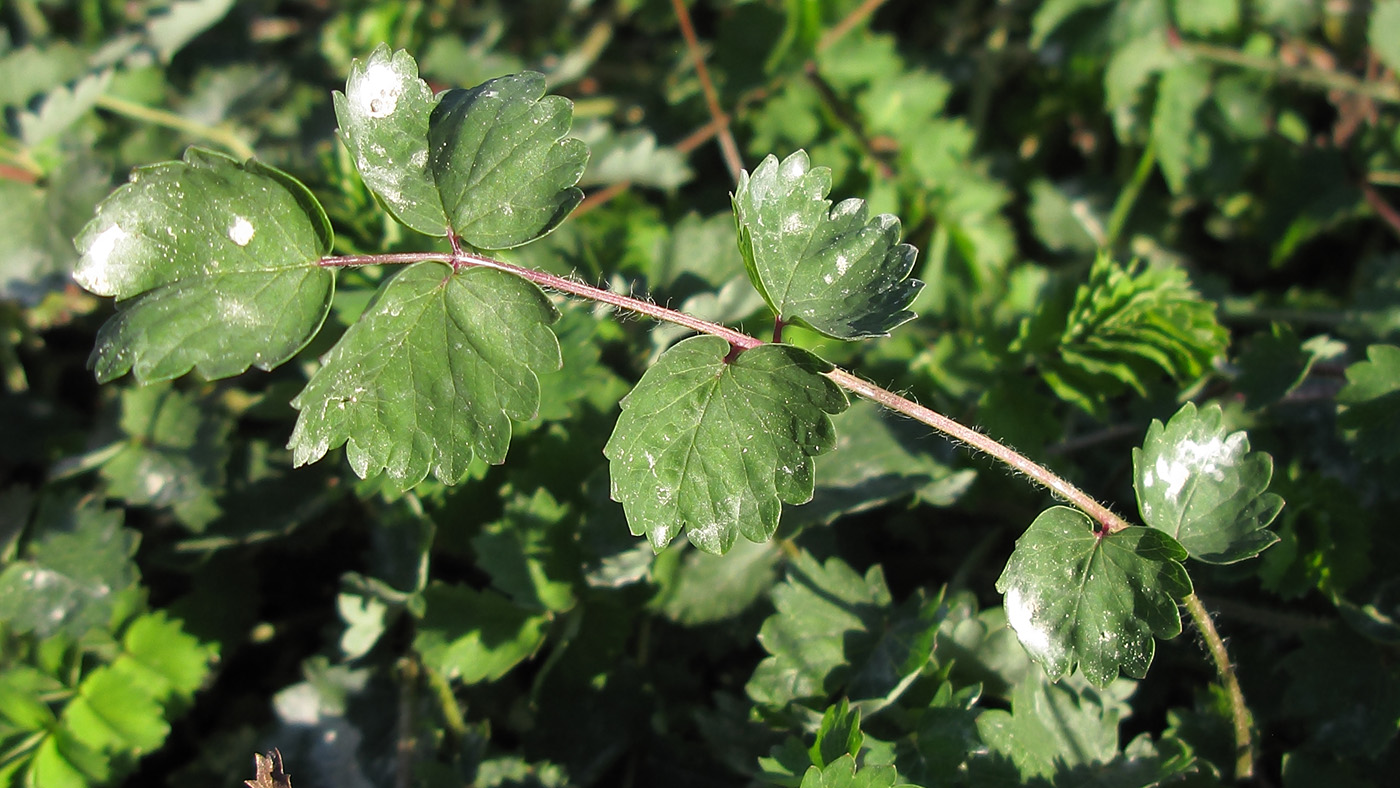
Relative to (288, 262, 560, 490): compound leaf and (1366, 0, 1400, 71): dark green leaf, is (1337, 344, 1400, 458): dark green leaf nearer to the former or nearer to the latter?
(1366, 0, 1400, 71): dark green leaf

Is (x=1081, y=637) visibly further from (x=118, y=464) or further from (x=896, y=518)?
(x=118, y=464)

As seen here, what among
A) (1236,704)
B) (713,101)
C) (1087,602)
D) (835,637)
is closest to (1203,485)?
(1087,602)

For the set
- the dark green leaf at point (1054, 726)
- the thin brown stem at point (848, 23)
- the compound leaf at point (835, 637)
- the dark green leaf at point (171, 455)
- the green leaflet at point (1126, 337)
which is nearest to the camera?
the dark green leaf at point (1054, 726)

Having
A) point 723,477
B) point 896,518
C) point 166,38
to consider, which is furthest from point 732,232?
point 166,38

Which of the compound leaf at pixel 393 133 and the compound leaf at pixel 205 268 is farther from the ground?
the compound leaf at pixel 393 133

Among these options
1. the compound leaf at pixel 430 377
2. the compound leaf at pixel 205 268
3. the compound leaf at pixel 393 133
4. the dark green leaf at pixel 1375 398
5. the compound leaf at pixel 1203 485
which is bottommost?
the dark green leaf at pixel 1375 398

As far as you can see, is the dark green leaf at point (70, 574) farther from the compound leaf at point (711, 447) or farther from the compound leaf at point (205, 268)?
the compound leaf at point (711, 447)

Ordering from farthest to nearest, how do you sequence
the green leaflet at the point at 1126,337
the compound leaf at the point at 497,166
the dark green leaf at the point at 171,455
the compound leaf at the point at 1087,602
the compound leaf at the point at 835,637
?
the dark green leaf at the point at 171,455, the green leaflet at the point at 1126,337, the compound leaf at the point at 835,637, the compound leaf at the point at 497,166, the compound leaf at the point at 1087,602

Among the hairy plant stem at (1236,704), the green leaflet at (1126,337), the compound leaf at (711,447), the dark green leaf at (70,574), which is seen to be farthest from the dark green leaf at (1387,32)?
the dark green leaf at (70,574)
